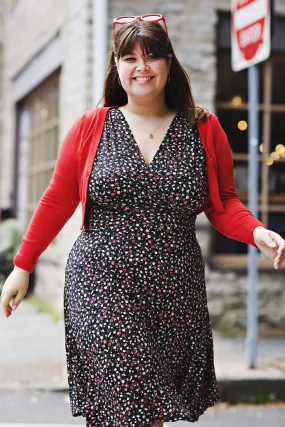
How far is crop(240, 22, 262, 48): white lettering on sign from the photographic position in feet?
18.6

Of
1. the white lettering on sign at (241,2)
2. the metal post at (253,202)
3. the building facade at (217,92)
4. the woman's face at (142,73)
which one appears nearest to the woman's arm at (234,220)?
the woman's face at (142,73)

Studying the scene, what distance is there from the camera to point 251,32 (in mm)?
5770

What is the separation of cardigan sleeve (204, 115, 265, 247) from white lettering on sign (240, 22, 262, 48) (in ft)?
8.99

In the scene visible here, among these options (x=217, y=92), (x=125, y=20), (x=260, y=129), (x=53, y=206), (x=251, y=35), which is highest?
(x=251, y=35)

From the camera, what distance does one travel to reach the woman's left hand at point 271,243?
2.79 meters

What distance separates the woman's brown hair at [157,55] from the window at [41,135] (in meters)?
6.15

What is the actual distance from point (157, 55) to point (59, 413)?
2.92 metres

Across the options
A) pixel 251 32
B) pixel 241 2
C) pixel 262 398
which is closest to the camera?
pixel 262 398

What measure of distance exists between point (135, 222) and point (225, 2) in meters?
5.03

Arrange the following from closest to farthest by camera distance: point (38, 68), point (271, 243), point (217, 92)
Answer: point (271, 243) → point (217, 92) → point (38, 68)

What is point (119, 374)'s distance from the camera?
2.87 metres

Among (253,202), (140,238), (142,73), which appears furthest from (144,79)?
(253,202)

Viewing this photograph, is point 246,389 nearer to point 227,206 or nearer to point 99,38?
point 227,206

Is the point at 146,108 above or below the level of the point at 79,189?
above
